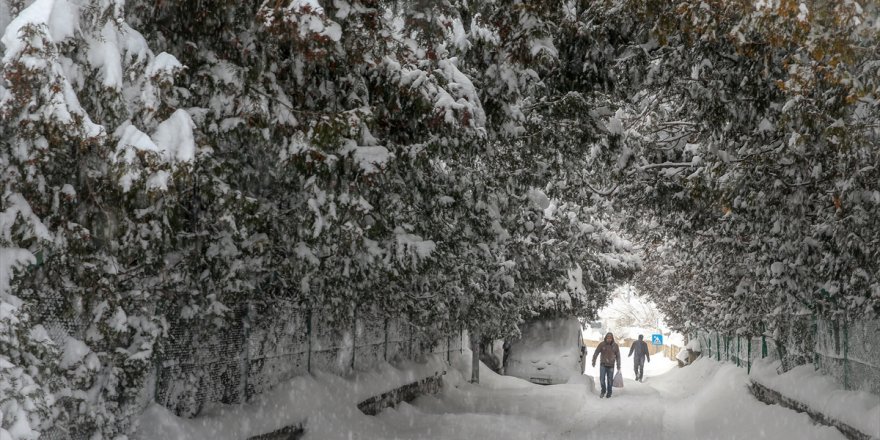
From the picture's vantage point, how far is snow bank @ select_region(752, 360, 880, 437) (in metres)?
10.9

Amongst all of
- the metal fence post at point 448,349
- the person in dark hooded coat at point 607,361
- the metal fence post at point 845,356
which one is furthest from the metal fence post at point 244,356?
the metal fence post at point 448,349

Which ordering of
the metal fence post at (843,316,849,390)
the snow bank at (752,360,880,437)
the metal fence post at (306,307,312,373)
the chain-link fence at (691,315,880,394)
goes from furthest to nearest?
1. the metal fence post at (306,307,312,373)
2. the metal fence post at (843,316,849,390)
3. the chain-link fence at (691,315,880,394)
4. the snow bank at (752,360,880,437)

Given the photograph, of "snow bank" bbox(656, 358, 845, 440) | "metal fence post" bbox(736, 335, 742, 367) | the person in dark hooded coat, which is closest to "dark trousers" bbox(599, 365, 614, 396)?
the person in dark hooded coat

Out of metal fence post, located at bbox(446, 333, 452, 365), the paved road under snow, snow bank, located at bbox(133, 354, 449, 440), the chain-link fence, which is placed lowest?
the paved road under snow

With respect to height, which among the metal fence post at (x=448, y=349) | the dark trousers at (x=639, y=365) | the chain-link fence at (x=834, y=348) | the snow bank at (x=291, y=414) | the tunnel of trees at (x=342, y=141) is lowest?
the dark trousers at (x=639, y=365)

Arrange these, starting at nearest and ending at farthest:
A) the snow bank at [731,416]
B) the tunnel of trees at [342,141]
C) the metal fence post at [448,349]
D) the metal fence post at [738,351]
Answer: the tunnel of trees at [342,141] < the snow bank at [731,416] < the metal fence post at [448,349] < the metal fence post at [738,351]

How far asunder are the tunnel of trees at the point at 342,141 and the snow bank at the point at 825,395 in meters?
1.19

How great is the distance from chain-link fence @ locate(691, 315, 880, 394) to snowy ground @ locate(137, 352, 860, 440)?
90 cm

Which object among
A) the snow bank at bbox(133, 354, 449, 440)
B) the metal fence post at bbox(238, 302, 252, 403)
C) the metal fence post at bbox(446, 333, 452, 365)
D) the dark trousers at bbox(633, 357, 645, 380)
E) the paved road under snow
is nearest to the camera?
the snow bank at bbox(133, 354, 449, 440)

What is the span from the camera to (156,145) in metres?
6.11

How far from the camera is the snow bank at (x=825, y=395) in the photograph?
10934 millimetres

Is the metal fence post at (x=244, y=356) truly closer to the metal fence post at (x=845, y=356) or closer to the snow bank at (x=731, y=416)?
the snow bank at (x=731, y=416)

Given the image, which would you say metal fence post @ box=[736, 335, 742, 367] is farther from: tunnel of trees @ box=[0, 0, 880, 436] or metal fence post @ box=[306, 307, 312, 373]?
metal fence post @ box=[306, 307, 312, 373]

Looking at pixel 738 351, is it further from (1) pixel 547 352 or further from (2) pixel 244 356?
(2) pixel 244 356
